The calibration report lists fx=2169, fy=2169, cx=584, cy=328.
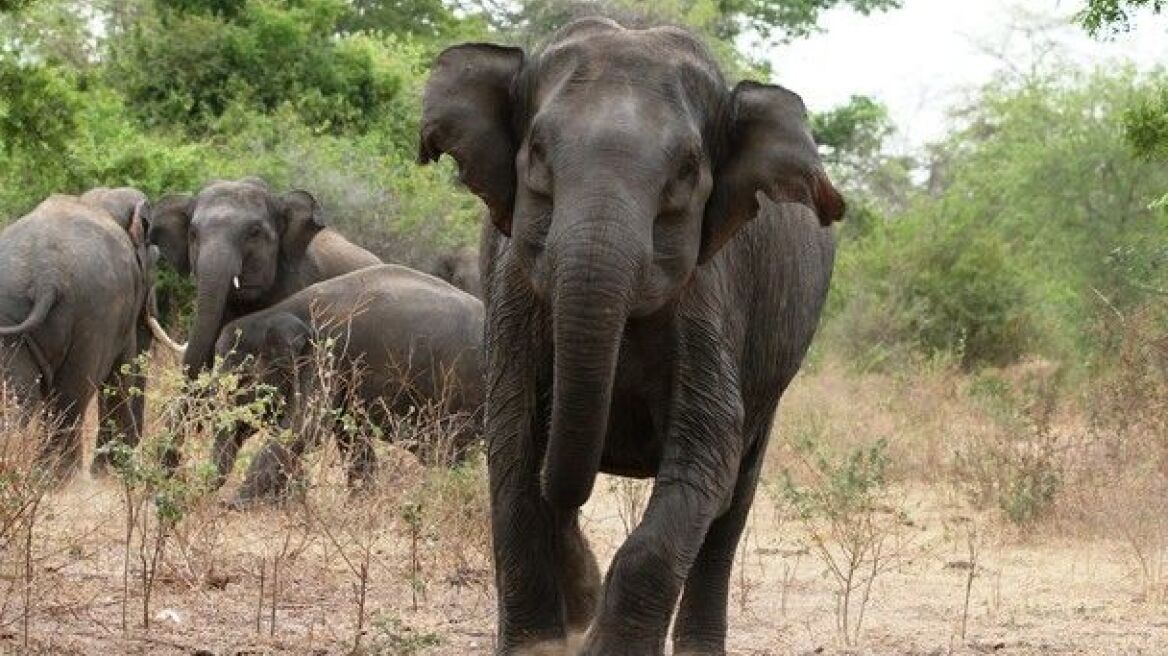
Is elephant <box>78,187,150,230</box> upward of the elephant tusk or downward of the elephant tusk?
upward

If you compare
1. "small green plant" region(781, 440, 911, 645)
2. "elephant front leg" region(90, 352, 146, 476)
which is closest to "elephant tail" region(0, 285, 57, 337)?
"elephant front leg" region(90, 352, 146, 476)

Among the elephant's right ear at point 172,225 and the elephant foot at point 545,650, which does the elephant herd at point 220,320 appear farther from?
the elephant foot at point 545,650

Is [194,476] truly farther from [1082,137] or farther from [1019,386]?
[1082,137]

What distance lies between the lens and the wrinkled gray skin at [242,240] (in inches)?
528

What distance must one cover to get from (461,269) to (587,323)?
37.1 feet

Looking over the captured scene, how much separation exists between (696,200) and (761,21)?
33262 mm

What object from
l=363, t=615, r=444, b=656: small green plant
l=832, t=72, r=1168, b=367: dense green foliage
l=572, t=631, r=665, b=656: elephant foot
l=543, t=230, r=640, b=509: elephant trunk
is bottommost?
l=363, t=615, r=444, b=656: small green plant

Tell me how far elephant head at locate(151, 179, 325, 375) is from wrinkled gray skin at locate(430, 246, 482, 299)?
6.62ft

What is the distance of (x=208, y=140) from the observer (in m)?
21.3

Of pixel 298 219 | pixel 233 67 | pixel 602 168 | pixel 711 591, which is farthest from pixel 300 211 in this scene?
pixel 602 168

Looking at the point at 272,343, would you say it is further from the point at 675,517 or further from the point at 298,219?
the point at 675,517

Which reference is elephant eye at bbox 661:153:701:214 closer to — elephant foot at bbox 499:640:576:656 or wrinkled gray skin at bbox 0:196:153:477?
elephant foot at bbox 499:640:576:656

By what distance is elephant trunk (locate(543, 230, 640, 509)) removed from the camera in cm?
516

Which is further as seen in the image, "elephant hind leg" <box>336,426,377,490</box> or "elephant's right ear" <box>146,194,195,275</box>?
"elephant's right ear" <box>146,194,195,275</box>
